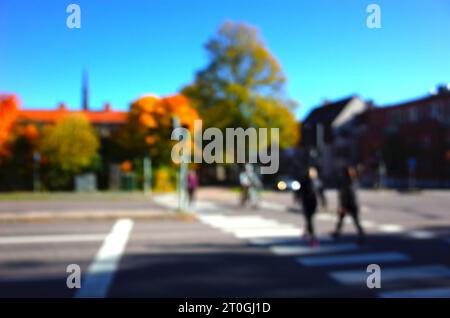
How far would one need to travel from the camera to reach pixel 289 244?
8.60m

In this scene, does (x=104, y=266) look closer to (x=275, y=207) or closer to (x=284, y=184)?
(x=284, y=184)

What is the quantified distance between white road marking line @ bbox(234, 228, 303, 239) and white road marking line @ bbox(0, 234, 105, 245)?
10.6 ft

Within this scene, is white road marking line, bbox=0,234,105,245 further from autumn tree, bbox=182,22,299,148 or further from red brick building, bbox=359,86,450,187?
red brick building, bbox=359,86,450,187

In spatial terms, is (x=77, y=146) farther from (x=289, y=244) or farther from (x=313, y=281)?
(x=313, y=281)

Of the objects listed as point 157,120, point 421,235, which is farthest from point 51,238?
point 421,235

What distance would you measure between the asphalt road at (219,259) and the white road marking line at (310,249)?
0.02 m

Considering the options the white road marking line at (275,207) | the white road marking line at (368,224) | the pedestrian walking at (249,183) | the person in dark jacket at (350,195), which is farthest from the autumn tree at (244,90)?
the white road marking line at (275,207)

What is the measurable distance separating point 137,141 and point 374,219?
25.5ft

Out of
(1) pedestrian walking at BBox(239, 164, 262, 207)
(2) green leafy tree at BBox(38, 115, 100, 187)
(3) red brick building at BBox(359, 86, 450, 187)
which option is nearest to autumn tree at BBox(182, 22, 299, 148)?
(1) pedestrian walking at BBox(239, 164, 262, 207)

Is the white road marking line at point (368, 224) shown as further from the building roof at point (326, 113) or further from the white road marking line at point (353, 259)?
the building roof at point (326, 113)

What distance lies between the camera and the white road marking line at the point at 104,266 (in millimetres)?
5128

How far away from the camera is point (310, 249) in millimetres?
8031

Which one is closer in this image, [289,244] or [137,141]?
[289,244]
